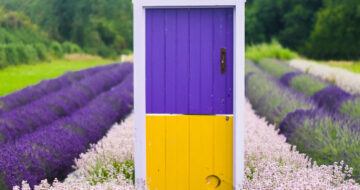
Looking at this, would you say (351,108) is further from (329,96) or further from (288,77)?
(288,77)

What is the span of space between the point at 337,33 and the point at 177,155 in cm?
2684

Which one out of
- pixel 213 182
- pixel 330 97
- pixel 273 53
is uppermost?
pixel 273 53

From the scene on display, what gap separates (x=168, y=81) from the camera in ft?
11.4

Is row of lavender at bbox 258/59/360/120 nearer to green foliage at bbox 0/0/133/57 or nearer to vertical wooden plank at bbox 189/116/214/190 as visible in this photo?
vertical wooden plank at bbox 189/116/214/190

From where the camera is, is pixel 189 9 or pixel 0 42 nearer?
pixel 189 9

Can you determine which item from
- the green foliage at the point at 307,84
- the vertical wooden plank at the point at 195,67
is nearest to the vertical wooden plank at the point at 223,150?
the vertical wooden plank at the point at 195,67

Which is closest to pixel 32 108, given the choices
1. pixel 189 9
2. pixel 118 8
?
pixel 189 9

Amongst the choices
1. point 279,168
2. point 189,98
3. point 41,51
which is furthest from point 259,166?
point 41,51

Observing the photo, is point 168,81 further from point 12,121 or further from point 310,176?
point 12,121

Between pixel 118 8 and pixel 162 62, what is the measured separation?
23.3 metres

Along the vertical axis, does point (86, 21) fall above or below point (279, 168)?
above

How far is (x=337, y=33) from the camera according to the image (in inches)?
1093

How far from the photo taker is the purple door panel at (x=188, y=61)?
3418 mm

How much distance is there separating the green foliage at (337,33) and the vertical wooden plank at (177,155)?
2544 cm
